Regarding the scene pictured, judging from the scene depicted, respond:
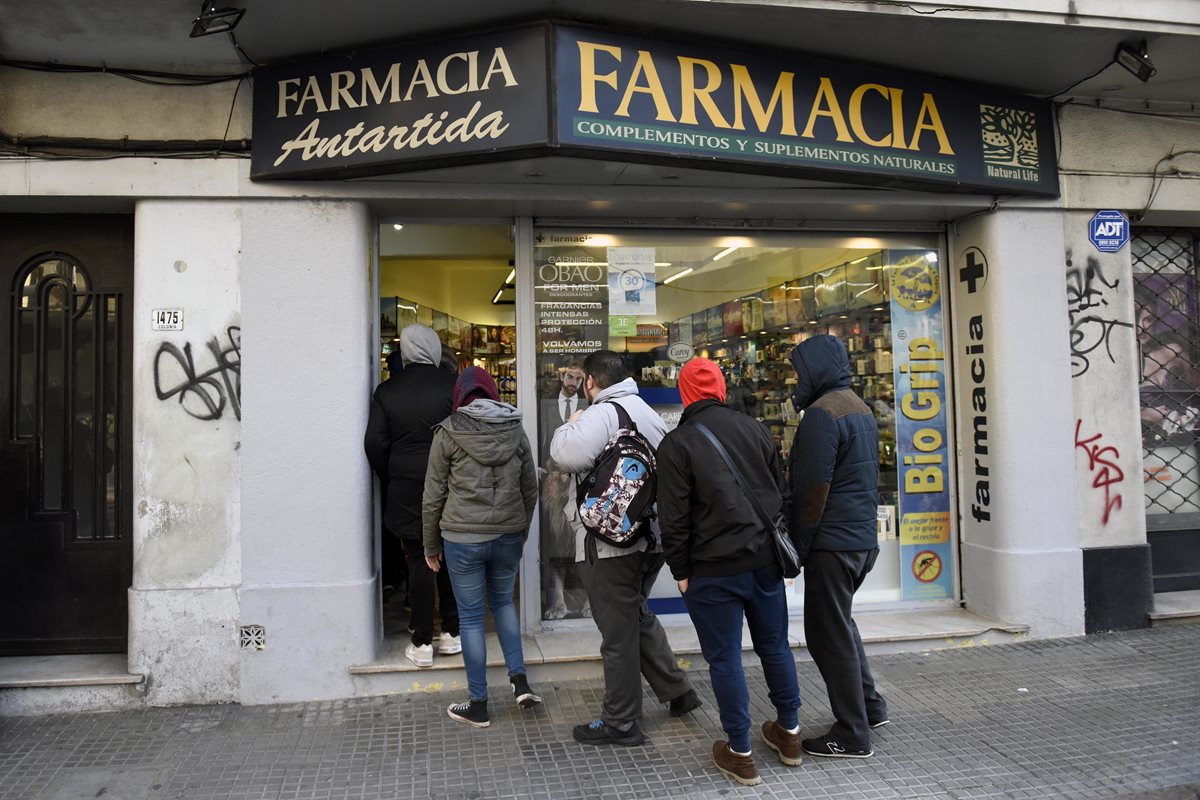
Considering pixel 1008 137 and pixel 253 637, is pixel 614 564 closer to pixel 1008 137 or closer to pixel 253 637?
pixel 253 637

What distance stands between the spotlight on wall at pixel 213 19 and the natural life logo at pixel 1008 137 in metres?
4.70

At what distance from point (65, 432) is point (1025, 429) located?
636 cm

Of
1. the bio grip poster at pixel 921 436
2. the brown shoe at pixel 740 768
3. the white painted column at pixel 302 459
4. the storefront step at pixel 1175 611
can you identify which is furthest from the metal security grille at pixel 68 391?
the storefront step at pixel 1175 611

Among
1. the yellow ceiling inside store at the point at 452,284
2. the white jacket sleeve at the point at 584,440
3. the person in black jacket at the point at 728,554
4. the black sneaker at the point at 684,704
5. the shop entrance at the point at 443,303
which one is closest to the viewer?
the person in black jacket at the point at 728,554

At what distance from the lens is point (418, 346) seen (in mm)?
5062

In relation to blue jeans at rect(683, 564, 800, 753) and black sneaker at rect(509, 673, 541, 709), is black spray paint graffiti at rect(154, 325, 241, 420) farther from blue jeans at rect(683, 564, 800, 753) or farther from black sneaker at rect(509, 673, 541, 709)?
blue jeans at rect(683, 564, 800, 753)

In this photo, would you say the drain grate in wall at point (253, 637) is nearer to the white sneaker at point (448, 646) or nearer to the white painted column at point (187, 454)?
the white painted column at point (187, 454)

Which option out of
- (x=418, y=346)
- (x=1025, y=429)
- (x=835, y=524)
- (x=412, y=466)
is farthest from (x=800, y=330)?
(x=412, y=466)

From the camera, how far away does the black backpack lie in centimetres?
381

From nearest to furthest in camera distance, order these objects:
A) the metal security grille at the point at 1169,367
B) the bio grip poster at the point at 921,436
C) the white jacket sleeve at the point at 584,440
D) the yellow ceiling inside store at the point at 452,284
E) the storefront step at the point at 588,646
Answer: the white jacket sleeve at the point at 584,440 < the storefront step at the point at 588,646 < the bio grip poster at the point at 921,436 < the metal security grille at the point at 1169,367 < the yellow ceiling inside store at the point at 452,284

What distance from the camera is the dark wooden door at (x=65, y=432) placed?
15.9 feet

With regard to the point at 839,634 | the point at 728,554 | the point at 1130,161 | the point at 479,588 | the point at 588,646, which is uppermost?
the point at 1130,161

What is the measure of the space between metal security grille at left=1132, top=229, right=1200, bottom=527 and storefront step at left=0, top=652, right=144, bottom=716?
7.36m

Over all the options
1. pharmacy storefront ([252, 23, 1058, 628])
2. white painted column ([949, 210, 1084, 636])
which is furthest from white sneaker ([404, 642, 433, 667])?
white painted column ([949, 210, 1084, 636])
